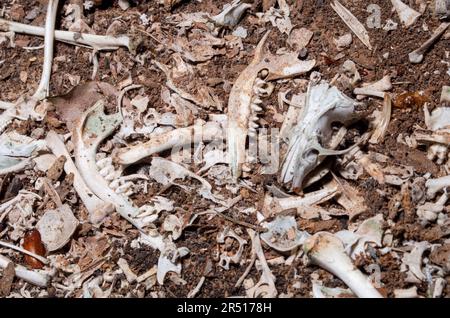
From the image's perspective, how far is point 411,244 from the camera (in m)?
2.31

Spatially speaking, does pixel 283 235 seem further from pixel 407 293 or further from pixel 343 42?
pixel 343 42

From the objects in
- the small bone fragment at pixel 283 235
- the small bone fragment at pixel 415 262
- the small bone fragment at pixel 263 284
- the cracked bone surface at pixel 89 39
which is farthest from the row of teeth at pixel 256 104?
the small bone fragment at pixel 415 262

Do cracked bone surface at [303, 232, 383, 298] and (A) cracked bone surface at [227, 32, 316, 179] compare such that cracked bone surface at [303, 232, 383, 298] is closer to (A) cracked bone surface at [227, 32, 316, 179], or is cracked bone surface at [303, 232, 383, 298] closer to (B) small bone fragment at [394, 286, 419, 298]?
(B) small bone fragment at [394, 286, 419, 298]

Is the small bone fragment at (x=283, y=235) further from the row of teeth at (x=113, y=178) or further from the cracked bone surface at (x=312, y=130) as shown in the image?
the row of teeth at (x=113, y=178)

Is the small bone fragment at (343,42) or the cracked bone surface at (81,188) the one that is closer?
the cracked bone surface at (81,188)

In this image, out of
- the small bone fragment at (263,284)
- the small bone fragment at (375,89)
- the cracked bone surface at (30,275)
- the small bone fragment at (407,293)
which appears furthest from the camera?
the small bone fragment at (375,89)

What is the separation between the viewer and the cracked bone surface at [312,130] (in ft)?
7.81

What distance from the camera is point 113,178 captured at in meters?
2.58

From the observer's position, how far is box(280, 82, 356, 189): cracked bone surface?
93.7 inches

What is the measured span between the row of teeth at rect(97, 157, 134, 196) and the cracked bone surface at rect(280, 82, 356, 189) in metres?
0.65

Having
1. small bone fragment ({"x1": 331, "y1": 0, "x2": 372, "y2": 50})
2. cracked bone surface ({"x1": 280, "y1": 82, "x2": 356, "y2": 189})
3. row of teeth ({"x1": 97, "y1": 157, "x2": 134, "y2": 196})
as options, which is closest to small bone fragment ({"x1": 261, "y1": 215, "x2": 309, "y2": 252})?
cracked bone surface ({"x1": 280, "y1": 82, "x2": 356, "y2": 189})

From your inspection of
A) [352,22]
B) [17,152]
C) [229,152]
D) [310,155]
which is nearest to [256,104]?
[229,152]
